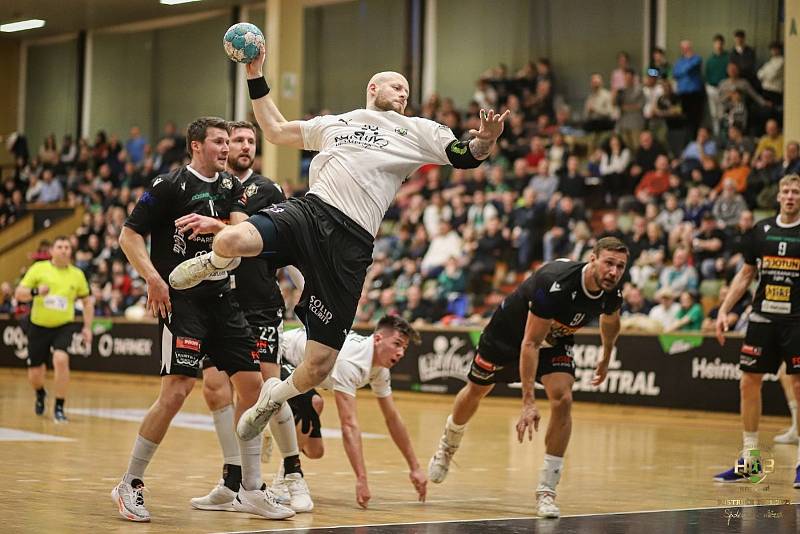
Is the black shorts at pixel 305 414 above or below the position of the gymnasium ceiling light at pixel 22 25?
below

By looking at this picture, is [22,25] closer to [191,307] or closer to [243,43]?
[191,307]

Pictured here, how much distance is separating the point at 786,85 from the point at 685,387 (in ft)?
18.4

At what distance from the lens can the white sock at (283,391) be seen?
7.00 metres

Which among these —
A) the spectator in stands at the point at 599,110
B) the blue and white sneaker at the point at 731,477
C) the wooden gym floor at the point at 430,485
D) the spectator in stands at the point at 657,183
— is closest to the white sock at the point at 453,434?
the wooden gym floor at the point at 430,485

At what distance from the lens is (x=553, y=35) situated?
86.5 feet

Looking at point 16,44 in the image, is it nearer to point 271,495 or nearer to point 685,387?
point 685,387

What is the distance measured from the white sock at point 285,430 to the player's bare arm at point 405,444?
686 millimetres

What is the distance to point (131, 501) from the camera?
721 cm

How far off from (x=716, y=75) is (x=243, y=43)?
16089mm

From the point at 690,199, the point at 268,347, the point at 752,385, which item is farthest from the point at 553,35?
the point at 268,347

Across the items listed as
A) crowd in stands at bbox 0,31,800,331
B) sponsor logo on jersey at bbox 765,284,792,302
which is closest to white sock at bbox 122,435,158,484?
sponsor logo on jersey at bbox 765,284,792,302

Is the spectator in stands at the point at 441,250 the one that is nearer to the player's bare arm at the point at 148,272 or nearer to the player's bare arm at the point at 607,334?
the player's bare arm at the point at 607,334

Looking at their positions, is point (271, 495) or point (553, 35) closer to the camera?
point (271, 495)

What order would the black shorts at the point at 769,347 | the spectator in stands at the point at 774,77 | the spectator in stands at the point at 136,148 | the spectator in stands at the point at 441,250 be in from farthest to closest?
the spectator in stands at the point at 136,148 → the spectator in stands at the point at 441,250 → the spectator in stands at the point at 774,77 → the black shorts at the point at 769,347
